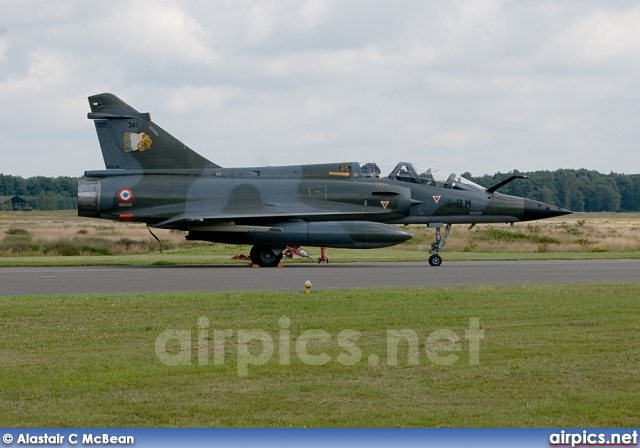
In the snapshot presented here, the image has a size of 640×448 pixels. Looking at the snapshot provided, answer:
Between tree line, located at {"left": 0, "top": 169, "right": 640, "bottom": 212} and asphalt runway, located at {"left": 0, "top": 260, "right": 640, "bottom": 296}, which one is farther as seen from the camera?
tree line, located at {"left": 0, "top": 169, "right": 640, "bottom": 212}

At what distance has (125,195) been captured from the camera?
29031 mm

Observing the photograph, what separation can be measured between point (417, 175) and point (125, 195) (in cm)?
859

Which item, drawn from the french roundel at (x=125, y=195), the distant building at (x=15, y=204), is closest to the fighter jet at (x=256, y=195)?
the french roundel at (x=125, y=195)

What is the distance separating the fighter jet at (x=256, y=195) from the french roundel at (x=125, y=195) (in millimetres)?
29

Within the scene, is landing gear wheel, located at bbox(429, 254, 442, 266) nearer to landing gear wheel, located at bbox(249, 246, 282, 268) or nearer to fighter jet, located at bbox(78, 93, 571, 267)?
fighter jet, located at bbox(78, 93, 571, 267)

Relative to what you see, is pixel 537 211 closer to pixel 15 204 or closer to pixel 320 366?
pixel 320 366

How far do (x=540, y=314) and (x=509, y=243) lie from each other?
30884 mm

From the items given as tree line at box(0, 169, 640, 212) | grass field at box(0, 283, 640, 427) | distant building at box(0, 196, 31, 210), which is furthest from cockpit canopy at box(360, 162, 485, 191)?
distant building at box(0, 196, 31, 210)

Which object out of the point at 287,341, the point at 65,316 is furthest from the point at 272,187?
the point at 287,341

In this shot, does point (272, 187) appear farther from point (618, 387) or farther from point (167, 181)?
point (618, 387)

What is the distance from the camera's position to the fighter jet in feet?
95.0
